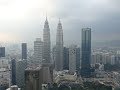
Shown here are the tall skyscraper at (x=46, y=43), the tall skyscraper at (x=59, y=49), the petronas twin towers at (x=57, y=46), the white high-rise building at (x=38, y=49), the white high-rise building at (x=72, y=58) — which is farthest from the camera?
the white high-rise building at (x=38, y=49)

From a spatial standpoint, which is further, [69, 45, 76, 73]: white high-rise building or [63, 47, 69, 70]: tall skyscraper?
[63, 47, 69, 70]: tall skyscraper

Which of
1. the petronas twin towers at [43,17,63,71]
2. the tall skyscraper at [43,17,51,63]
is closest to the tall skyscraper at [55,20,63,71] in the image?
the petronas twin towers at [43,17,63,71]

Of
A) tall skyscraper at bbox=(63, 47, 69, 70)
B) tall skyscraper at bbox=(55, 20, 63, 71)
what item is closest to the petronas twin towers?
tall skyscraper at bbox=(55, 20, 63, 71)

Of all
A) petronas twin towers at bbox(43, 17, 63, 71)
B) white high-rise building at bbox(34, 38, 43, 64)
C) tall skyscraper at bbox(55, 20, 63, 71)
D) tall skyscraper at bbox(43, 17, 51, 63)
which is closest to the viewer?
tall skyscraper at bbox(55, 20, 63, 71)

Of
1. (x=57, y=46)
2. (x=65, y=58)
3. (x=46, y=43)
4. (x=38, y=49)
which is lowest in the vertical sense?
(x=65, y=58)

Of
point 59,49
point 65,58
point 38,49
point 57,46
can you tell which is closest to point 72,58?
point 65,58

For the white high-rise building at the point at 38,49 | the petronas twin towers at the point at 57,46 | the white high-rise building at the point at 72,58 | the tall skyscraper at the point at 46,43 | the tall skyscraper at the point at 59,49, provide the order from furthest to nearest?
the white high-rise building at the point at 38,49 → the tall skyscraper at the point at 46,43 → the petronas twin towers at the point at 57,46 → the tall skyscraper at the point at 59,49 → the white high-rise building at the point at 72,58

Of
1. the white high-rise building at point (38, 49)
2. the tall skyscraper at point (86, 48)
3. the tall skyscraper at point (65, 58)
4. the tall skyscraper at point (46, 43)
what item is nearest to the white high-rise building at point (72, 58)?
the tall skyscraper at point (65, 58)

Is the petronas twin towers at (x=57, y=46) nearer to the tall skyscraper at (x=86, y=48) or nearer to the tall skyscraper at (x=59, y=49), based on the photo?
the tall skyscraper at (x=59, y=49)

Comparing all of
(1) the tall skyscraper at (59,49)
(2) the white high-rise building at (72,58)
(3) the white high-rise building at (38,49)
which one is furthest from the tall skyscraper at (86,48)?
(3) the white high-rise building at (38,49)

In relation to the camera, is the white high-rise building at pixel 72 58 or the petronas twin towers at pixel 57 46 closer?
the white high-rise building at pixel 72 58

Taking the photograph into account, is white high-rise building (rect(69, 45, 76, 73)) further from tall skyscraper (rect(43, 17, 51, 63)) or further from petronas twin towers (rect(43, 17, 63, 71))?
tall skyscraper (rect(43, 17, 51, 63))

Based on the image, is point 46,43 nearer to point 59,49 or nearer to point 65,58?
point 59,49

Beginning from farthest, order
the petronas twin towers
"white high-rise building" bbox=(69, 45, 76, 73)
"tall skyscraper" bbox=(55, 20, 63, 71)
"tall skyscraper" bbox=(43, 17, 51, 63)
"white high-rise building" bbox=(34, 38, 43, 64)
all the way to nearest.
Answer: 1. "white high-rise building" bbox=(34, 38, 43, 64)
2. "tall skyscraper" bbox=(43, 17, 51, 63)
3. the petronas twin towers
4. "tall skyscraper" bbox=(55, 20, 63, 71)
5. "white high-rise building" bbox=(69, 45, 76, 73)
